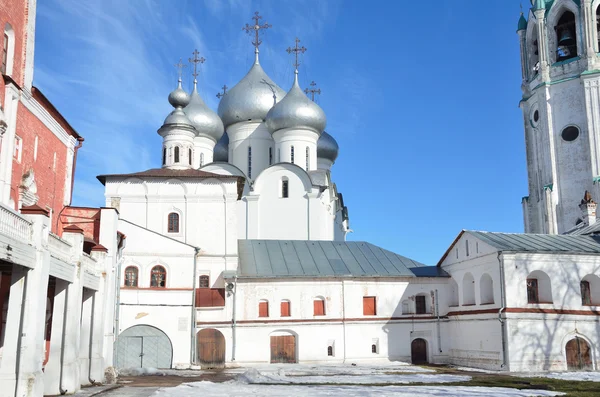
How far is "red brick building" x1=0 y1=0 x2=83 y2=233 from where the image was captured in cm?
1566

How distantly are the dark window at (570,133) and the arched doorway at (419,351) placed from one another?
21618 millimetres

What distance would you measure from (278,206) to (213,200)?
6844 millimetres

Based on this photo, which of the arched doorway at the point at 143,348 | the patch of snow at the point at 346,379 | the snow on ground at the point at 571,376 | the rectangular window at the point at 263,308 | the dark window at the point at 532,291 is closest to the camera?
the patch of snow at the point at 346,379

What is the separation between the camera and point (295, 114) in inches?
1522

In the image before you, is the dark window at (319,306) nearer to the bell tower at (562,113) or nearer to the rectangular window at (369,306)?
the rectangular window at (369,306)

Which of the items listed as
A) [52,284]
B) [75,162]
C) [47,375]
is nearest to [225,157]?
[75,162]

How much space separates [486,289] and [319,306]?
22.8 ft

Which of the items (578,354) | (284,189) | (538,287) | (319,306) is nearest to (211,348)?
(319,306)

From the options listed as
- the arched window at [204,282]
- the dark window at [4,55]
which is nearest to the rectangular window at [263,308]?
the arched window at [204,282]

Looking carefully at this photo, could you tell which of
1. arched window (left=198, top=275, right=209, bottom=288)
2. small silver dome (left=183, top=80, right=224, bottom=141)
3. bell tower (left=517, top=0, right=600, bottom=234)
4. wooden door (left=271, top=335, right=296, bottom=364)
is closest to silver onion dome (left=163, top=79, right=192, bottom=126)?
small silver dome (left=183, top=80, right=224, bottom=141)

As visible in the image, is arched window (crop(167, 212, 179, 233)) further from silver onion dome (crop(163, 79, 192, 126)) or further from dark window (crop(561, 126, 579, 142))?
dark window (crop(561, 126, 579, 142))

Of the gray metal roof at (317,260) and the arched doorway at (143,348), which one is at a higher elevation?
the gray metal roof at (317,260)

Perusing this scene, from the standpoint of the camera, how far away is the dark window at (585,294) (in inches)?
1034

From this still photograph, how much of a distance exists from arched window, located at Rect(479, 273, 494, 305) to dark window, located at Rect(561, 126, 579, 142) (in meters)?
21.2
